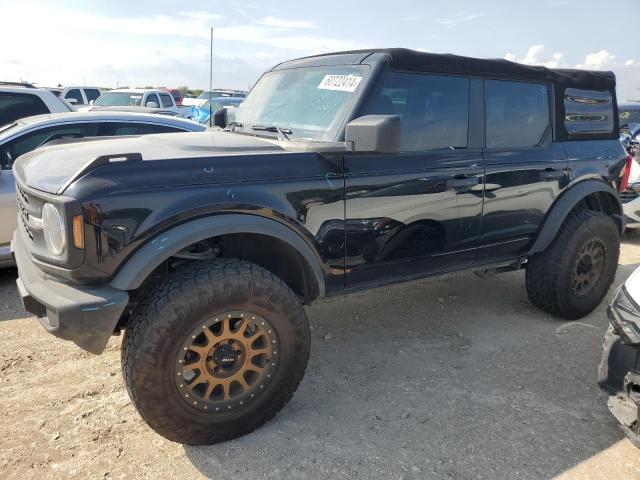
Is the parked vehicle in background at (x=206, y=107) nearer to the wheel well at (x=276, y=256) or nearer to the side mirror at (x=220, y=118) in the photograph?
the side mirror at (x=220, y=118)

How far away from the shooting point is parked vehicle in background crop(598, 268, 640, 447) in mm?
2533

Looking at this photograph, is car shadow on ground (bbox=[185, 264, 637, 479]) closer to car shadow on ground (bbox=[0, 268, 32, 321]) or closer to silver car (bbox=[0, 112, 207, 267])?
car shadow on ground (bbox=[0, 268, 32, 321])

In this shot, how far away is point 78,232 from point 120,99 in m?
12.9

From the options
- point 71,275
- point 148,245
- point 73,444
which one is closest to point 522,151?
point 148,245

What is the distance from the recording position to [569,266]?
414 cm

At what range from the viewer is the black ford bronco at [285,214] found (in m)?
2.40

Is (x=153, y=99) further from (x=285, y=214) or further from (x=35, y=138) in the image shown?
(x=285, y=214)

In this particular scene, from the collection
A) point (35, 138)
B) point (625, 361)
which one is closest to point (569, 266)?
point (625, 361)

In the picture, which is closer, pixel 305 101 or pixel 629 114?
pixel 305 101

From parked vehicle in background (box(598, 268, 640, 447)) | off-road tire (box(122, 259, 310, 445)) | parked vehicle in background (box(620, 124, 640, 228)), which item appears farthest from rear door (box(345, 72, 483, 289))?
parked vehicle in background (box(620, 124, 640, 228))

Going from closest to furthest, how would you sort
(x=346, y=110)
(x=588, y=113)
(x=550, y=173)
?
(x=346, y=110) < (x=550, y=173) < (x=588, y=113)

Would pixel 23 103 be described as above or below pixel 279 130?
above

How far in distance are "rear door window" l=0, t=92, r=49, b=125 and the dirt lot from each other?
2.71m

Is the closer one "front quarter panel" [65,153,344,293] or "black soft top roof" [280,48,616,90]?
"front quarter panel" [65,153,344,293]
